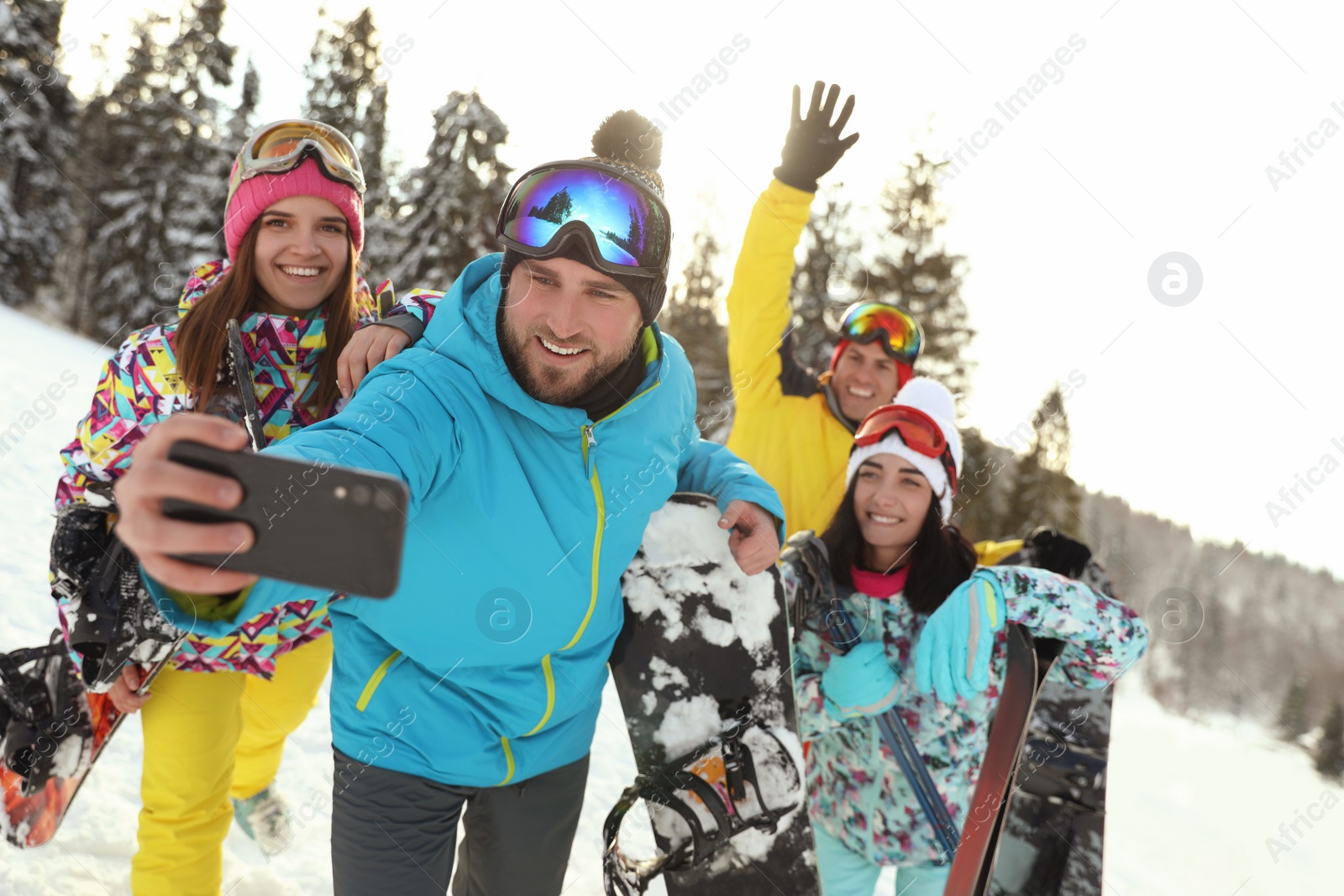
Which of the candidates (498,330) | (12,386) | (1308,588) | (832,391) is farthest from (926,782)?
(1308,588)

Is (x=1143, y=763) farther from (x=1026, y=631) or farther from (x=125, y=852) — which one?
(x=125, y=852)

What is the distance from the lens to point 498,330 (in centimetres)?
190

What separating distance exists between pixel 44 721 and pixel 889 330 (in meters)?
3.73

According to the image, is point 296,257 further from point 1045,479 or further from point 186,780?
point 1045,479

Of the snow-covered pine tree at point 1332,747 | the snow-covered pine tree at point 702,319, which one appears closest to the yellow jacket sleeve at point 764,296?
the snow-covered pine tree at point 702,319

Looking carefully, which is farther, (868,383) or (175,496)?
(868,383)

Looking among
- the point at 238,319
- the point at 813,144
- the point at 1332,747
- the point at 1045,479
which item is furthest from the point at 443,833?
the point at 1332,747

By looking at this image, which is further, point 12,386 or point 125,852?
point 12,386

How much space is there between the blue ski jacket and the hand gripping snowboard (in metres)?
0.32

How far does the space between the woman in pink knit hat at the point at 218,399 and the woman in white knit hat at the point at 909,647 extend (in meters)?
1.72

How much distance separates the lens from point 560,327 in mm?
1890

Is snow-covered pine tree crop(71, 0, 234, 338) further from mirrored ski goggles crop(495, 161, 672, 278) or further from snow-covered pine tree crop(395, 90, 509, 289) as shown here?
mirrored ski goggles crop(495, 161, 672, 278)

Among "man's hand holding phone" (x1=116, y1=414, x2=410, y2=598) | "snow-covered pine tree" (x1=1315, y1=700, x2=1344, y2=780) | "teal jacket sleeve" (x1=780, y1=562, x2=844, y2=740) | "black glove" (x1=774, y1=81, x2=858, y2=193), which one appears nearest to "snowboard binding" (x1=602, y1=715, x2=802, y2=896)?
"teal jacket sleeve" (x1=780, y1=562, x2=844, y2=740)

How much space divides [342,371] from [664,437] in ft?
2.97
